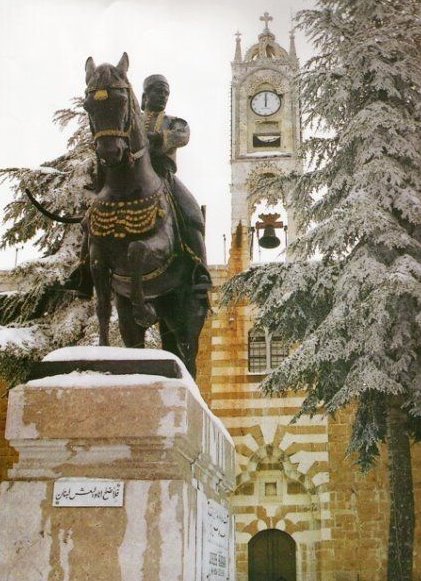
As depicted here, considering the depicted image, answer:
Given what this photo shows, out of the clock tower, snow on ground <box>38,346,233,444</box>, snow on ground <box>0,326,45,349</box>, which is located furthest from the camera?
the clock tower

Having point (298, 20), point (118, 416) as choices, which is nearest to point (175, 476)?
point (118, 416)

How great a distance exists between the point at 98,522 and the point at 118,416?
0.43 m

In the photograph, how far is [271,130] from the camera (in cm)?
2502

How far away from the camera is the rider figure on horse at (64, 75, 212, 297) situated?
13.3ft

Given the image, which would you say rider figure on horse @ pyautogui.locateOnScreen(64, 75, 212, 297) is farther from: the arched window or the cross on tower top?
the cross on tower top

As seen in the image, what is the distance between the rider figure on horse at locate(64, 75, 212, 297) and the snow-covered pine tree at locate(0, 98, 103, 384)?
5.24 meters

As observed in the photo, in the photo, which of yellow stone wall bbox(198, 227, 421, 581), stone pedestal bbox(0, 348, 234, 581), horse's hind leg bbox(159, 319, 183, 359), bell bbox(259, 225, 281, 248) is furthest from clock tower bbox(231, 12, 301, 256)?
stone pedestal bbox(0, 348, 234, 581)

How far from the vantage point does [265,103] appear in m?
25.3

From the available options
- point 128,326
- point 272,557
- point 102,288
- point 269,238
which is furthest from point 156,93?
point 272,557

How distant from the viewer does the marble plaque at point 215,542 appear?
3291 millimetres

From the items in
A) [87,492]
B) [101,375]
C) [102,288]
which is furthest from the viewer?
[102,288]

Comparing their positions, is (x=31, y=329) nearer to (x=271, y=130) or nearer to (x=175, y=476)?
(x=175, y=476)

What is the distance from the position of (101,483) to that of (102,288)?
1157 mm

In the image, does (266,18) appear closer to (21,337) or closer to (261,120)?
(261,120)
